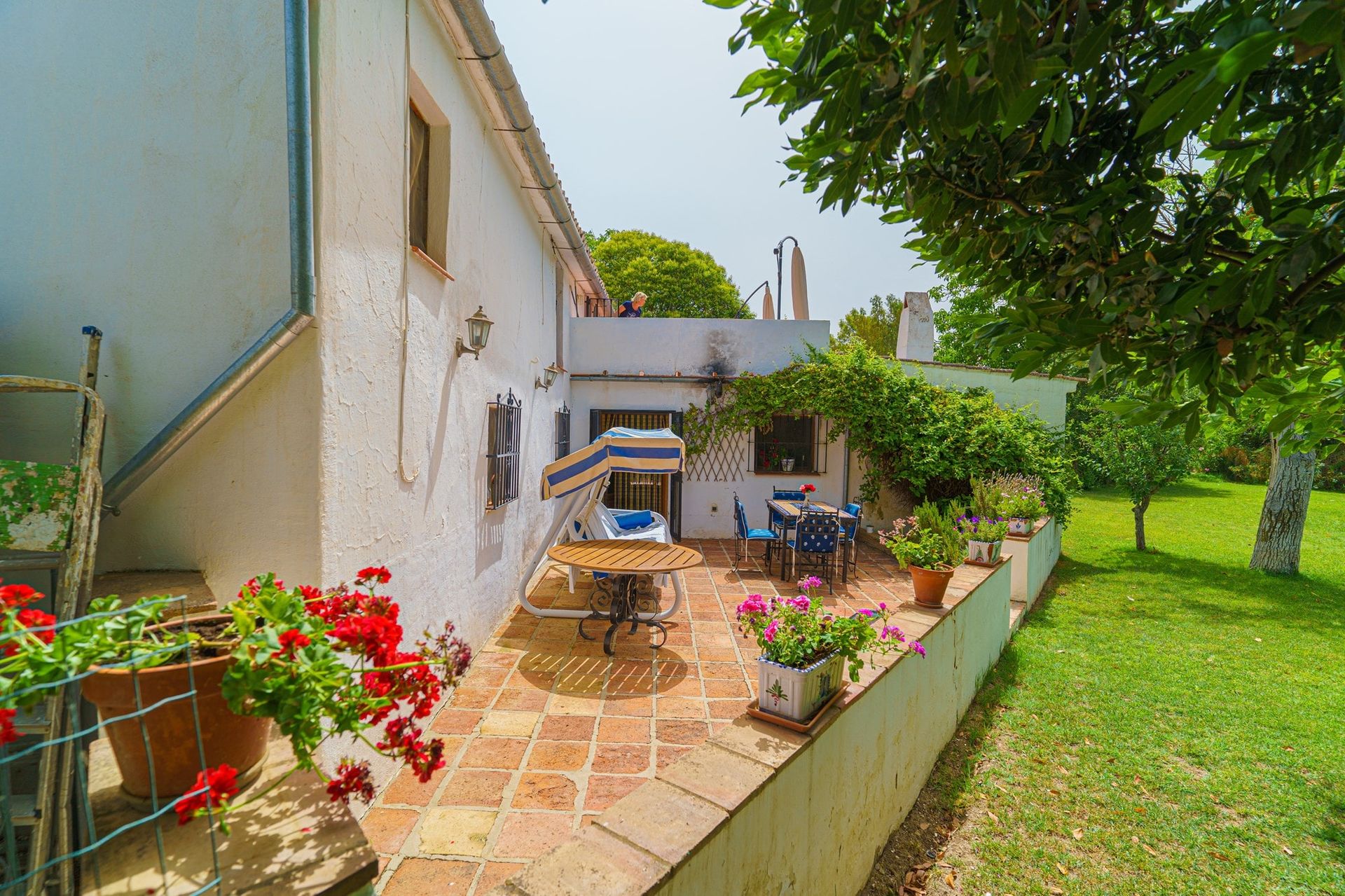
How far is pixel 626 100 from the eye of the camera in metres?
3.67

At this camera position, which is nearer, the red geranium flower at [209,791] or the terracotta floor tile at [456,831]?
the red geranium flower at [209,791]

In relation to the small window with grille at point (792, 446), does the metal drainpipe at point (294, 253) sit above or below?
above

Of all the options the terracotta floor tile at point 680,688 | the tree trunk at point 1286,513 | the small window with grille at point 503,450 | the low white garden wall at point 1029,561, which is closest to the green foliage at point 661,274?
the low white garden wall at point 1029,561

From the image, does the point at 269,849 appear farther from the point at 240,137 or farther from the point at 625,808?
the point at 240,137

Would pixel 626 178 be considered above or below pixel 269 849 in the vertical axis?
above

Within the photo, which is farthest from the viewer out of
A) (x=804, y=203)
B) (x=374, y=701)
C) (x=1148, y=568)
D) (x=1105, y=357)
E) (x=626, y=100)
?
(x=1148, y=568)

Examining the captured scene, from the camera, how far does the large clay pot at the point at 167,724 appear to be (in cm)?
131

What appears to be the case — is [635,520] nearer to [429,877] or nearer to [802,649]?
[802,649]

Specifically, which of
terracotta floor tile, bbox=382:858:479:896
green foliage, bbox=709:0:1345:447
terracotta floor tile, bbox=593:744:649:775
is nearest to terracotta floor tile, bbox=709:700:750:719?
terracotta floor tile, bbox=593:744:649:775

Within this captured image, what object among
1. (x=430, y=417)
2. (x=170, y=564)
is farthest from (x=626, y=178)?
(x=170, y=564)

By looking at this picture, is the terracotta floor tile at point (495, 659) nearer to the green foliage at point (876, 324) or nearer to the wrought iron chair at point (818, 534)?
the wrought iron chair at point (818, 534)

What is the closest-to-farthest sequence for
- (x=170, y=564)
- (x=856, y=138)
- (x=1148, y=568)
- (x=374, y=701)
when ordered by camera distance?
(x=374, y=701) → (x=856, y=138) → (x=170, y=564) → (x=1148, y=568)

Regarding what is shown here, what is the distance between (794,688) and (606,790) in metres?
1.26

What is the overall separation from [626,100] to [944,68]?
2827mm
